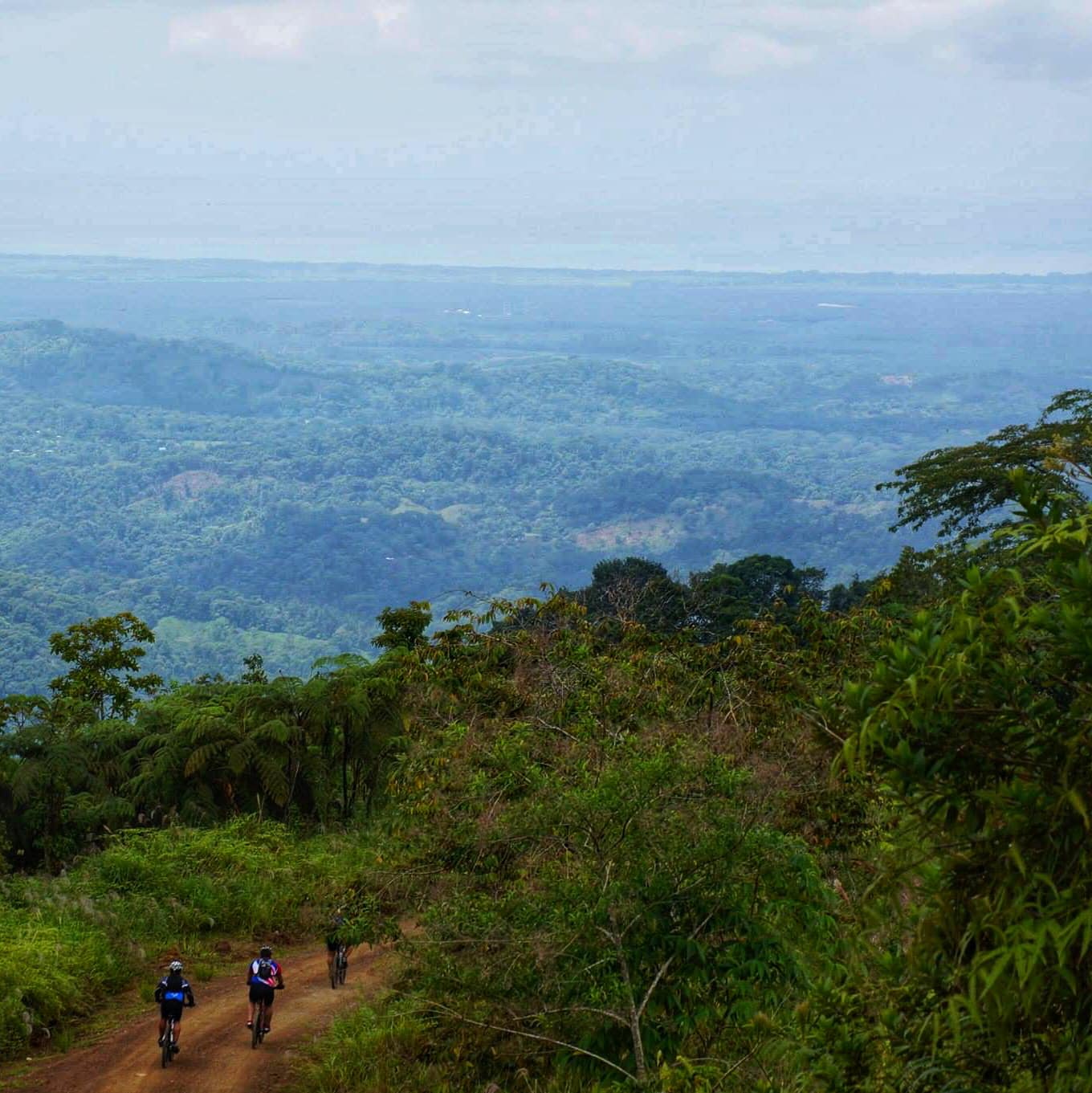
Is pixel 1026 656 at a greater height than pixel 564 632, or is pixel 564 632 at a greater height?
pixel 1026 656

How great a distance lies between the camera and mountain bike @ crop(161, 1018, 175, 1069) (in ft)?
39.1

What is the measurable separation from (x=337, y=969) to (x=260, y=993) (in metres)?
2.19

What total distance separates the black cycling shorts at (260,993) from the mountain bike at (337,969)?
1.85 metres

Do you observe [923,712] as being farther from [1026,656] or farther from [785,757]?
[785,757]

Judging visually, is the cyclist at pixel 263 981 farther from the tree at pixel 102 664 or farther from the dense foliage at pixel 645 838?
the tree at pixel 102 664

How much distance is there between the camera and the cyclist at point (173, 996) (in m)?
11.8

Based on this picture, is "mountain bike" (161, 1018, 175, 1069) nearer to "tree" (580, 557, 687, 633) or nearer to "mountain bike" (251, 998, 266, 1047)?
"mountain bike" (251, 998, 266, 1047)

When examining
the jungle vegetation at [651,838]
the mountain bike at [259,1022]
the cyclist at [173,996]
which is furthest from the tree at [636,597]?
the cyclist at [173,996]

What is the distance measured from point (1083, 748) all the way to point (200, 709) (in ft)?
64.8

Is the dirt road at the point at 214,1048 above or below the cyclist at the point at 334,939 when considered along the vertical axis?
below

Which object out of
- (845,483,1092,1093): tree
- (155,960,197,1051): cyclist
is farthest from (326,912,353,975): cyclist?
(845,483,1092,1093): tree

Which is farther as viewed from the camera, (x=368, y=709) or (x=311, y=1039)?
(x=368, y=709)

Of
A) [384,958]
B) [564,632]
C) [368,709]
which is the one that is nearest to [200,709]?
[368,709]

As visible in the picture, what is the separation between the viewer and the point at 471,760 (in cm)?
980
